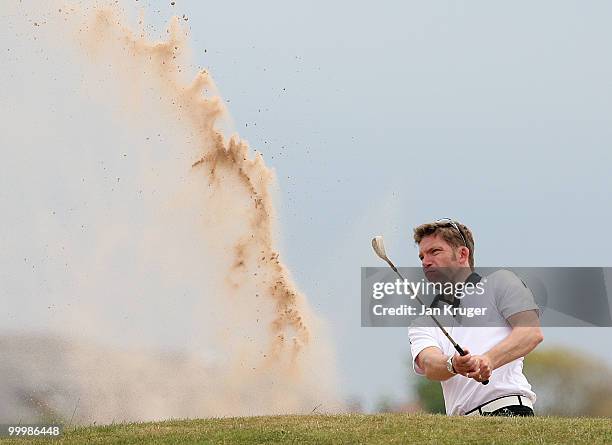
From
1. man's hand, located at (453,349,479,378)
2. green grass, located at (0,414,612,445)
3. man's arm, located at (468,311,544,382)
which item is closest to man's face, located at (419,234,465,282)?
man's arm, located at (468,311,544,382)

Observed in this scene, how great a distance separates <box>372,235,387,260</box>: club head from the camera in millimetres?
11102

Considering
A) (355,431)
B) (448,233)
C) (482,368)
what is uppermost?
(448,233)

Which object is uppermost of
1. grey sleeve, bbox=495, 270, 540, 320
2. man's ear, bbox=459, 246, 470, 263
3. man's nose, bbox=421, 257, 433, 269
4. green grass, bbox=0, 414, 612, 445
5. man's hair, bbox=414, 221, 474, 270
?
man's hair, bbox=414, 221, 474, 270

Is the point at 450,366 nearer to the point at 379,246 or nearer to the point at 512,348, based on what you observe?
the point at 512,348

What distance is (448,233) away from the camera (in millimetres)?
10180

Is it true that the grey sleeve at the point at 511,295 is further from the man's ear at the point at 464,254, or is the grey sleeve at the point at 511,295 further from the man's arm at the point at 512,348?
the man's ear at the point at 464,254

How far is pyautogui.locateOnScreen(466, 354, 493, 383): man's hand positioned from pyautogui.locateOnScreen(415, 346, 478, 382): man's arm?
4 centimetres

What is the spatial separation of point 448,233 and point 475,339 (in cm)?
123

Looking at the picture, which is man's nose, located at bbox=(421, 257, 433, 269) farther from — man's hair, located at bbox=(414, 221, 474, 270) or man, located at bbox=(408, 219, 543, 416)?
man's hair, located at bbox=(414, 221, 474, 270)

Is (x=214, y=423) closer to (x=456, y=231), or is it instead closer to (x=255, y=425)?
(x=255, y=425)

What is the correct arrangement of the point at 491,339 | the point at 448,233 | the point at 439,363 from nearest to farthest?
the point at 439,363 < the point at 491,339 < the point at 448,233

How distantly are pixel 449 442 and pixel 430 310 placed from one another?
251 centimetres

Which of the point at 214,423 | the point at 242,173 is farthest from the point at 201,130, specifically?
the point at 214,423

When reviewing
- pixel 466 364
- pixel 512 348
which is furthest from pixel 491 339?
pixel 466 364
